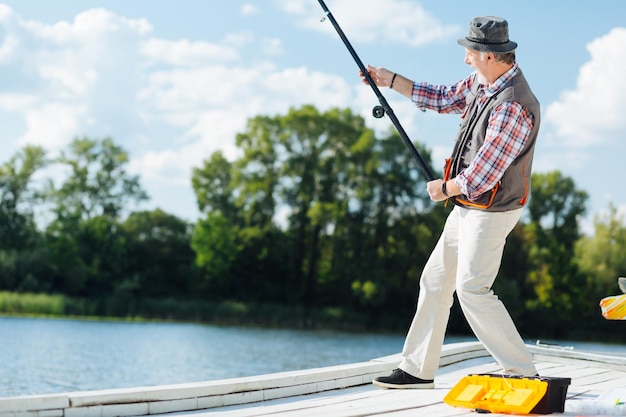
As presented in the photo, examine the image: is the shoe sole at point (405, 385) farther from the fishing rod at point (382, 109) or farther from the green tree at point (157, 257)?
the green tree at point (157, 257)

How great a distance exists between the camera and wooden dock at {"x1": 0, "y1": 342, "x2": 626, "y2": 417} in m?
2.86

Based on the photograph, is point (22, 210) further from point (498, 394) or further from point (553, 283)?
point (498, 394)

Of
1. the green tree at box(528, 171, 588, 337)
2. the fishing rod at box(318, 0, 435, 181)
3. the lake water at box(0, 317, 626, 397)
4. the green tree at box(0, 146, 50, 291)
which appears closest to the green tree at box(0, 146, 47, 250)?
the green tree at box(0, 146, 50, 291)

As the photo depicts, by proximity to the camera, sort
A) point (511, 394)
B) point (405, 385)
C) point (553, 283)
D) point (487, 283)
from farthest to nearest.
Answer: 1. point (553, 283)
2. point (405, 385)
3. point (487, 283)
4. point (511, 394)

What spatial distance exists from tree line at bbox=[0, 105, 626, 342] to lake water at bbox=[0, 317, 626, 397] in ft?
24.2

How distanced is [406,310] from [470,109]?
34908mm

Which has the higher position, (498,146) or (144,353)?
(498,146)

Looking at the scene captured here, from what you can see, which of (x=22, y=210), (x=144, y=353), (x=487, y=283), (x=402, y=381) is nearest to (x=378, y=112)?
(x=487, y=283)

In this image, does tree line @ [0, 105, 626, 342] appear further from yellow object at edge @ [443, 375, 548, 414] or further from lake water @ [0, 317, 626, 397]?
yellow object at edge @ [443, 375, 548, 414]

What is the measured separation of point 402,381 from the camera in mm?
3875

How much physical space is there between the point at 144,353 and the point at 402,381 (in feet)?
53.8

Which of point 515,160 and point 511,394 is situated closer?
point 511,394

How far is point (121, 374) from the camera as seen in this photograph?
1567 centimetres

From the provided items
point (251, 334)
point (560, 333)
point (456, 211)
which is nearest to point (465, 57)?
point (456, 211)
